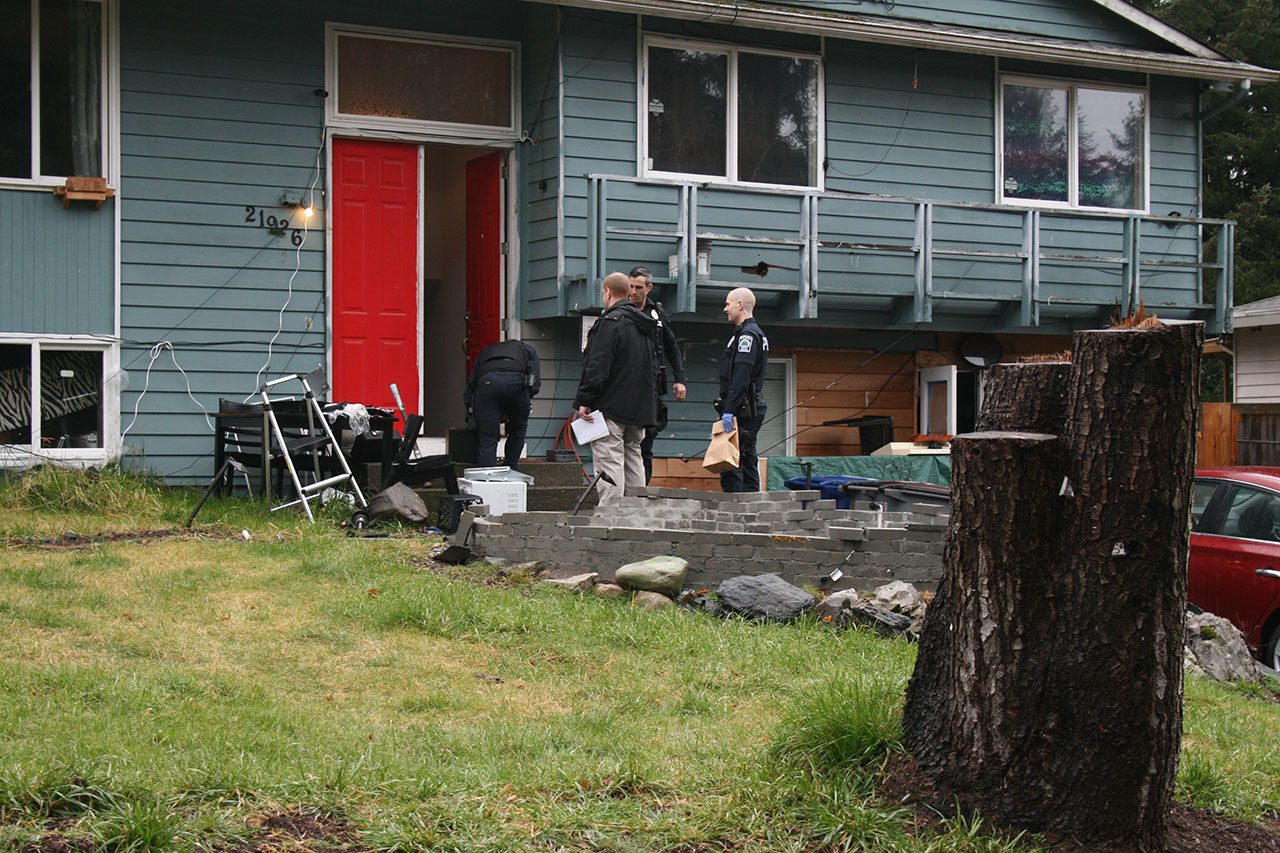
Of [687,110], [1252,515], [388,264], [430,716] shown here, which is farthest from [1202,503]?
[388,264]

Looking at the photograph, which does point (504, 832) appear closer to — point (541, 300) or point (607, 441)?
point (607, 441)

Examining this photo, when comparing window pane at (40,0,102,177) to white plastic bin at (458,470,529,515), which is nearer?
white plastic bin at (458,470,529,515)

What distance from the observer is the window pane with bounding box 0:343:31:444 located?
11594 mm

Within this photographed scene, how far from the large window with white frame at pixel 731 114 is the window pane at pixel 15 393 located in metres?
5.87

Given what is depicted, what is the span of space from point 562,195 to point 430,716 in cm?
828

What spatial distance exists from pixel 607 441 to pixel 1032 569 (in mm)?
6200

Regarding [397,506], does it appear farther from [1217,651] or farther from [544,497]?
[1217,651]

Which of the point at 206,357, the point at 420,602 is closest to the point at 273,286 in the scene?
the point at 206,357

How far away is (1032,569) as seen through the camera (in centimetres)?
401

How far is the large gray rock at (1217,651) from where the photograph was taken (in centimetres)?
791

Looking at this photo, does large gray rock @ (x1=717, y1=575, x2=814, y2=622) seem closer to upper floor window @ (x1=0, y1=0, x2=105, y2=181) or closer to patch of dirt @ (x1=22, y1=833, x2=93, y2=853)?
patch of dirt @ (x1=22, y1=833, x2=93, y2=853)

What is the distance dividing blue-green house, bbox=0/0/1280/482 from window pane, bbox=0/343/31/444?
0.08 feet

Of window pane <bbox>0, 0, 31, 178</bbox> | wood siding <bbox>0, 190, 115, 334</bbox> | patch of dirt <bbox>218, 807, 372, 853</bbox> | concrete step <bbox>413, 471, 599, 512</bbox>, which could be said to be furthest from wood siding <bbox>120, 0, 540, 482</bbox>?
patch of dirt <bbox>218, 807, 372, 853</bbox>

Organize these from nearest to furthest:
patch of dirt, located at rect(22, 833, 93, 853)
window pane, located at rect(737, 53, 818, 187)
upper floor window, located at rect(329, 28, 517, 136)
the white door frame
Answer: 1. patch of dirt, located at rect(22, 833, 93, 853)
2. upper floor window, located at rect(329, 28, 517, 136)
3. window pane, located at rect(737, 53, 818, 187)
4. the white door frame
